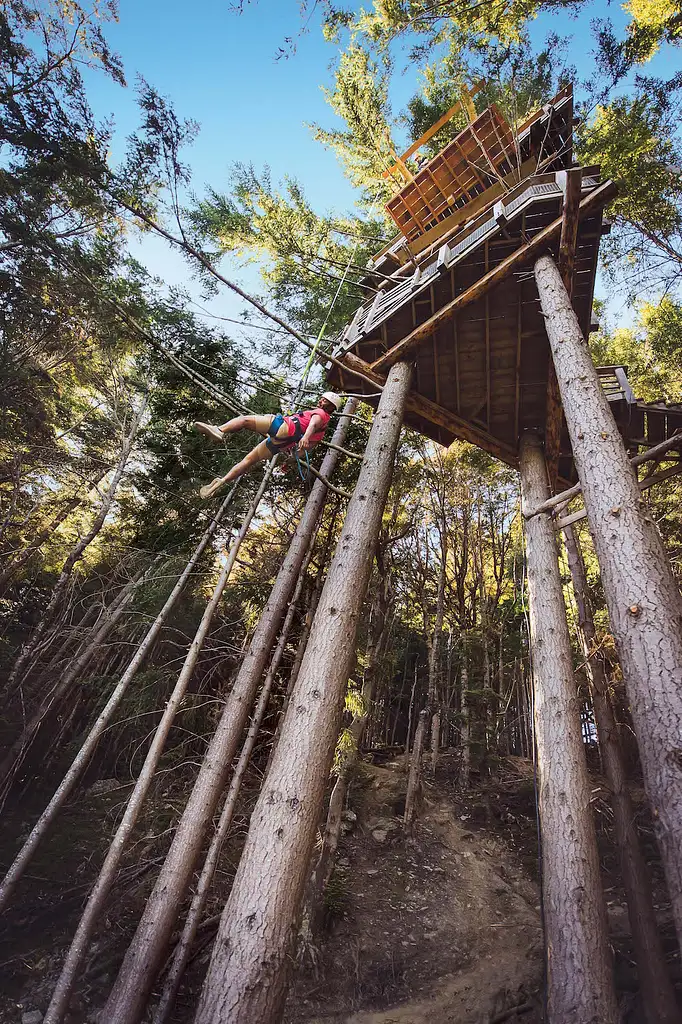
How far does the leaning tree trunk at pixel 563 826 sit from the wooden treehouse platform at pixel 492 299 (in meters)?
2.58

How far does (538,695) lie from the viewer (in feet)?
17.4

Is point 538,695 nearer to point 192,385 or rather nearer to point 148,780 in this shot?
point 148,780

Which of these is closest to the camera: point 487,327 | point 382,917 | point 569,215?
point 569,215

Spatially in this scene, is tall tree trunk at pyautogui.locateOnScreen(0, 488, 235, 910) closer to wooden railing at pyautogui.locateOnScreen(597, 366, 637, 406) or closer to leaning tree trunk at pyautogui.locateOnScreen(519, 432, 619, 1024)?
leaning tree trunk at pyautogui.locateOnScreen(519, 432, 619, 1024)

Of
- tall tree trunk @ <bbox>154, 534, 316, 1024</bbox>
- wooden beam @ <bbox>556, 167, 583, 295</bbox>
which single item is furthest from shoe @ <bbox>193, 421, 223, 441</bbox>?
wooden beam @ <bbox>556, 167, 583, 295</bbox>

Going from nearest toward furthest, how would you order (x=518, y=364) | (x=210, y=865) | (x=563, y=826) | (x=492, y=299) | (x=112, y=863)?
(x=563, y=826) → (x=112, y=863) → (x=210, y=865) → (x=492, y=299) → (x=518, y=364)

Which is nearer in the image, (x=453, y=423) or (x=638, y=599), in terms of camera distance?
(x=638, y=599)

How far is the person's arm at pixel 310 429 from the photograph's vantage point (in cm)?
498

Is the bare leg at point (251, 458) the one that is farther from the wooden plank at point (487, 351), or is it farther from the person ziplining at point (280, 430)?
the wooden plank at point (487, 351)

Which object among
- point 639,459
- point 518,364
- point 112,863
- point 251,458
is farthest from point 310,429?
point 112,863

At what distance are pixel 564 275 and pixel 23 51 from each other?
8.22m

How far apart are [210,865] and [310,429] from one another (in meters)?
5.50

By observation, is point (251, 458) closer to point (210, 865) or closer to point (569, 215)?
point (210, 865)

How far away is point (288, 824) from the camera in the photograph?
9.95 feet
